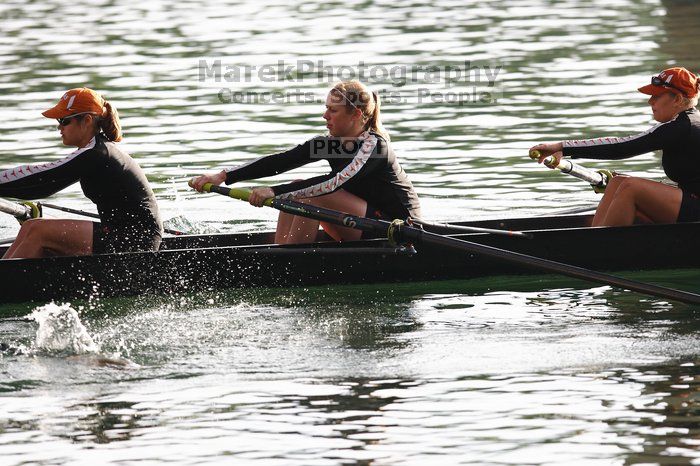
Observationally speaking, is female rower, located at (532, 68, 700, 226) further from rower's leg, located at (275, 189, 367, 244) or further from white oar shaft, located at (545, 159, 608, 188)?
rower's leg, located at (275, 189, 367, 244)

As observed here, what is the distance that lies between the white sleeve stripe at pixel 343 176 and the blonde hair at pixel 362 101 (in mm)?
100

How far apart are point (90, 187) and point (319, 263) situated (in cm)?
173

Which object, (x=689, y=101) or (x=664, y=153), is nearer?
(x=689, y=101)

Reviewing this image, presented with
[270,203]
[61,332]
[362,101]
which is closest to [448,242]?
[362,101]

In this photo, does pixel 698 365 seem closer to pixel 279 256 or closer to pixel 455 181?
pixel 279 256

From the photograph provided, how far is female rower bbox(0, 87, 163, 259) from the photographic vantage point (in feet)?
33.6

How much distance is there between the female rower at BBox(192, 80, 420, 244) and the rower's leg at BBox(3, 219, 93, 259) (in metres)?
0.87

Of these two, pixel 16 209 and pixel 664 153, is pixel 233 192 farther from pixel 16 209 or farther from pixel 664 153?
pixel 664 153

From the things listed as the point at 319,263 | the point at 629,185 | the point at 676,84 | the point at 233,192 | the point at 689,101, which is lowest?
the point at 319,263

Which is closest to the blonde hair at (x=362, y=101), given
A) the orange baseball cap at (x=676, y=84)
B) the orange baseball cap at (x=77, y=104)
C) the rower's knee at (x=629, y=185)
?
the orange baseball cap at (x=77, y=104)

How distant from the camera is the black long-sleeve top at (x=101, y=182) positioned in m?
10.3

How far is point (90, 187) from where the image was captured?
1043cm

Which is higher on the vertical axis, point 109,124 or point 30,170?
point 109,124

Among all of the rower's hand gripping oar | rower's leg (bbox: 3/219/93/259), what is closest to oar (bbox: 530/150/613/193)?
the rower's hand gripping oar
